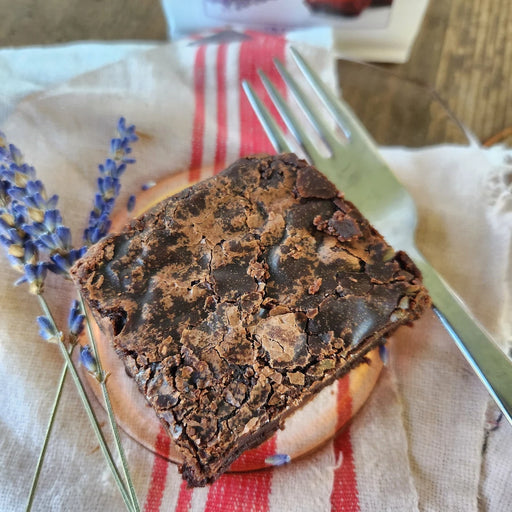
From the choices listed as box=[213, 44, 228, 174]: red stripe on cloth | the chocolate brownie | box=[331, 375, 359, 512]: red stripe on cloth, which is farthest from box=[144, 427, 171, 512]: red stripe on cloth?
box=[213, 44, 228, 174]: red stripe on cloth

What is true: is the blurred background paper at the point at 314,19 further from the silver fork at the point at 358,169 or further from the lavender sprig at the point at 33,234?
the lavender sprig at the point at 33,234

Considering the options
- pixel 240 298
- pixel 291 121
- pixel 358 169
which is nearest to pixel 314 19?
pixel 291 121

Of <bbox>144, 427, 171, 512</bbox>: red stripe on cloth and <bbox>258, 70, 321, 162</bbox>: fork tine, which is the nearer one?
<bbox>144, 427, 171, 512</bbox>: red stripe on cloth

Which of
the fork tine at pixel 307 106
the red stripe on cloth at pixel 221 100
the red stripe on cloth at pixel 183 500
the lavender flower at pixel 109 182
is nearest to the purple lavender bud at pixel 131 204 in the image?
the lavender flower at pixel 109 182

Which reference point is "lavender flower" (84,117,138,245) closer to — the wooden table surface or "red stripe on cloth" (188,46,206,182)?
"red stripe on cloth" (188,46,206,182)

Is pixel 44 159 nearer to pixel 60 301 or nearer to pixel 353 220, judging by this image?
pixel 60 301

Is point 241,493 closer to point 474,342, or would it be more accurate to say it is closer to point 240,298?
point 240,298

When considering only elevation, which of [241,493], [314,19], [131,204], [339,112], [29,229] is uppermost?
[314,19]

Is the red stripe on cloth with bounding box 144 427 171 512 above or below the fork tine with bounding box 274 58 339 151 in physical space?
below
